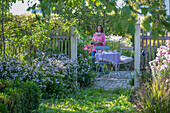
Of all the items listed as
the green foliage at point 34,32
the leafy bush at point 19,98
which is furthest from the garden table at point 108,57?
the leafy bush at point 19,98

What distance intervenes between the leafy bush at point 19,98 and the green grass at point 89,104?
0.49m

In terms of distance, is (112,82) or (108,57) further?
(108,57)

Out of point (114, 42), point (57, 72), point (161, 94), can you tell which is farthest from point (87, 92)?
point (114, 42)

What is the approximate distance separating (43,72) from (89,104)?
4.10 feet

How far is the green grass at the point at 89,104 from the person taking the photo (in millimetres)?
4203

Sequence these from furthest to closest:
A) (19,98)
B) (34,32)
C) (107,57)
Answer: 1. (107,57)
2. (34,32)
3. (19,98)

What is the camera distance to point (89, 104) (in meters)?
4.78

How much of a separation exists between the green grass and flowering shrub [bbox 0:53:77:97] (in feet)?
1.15

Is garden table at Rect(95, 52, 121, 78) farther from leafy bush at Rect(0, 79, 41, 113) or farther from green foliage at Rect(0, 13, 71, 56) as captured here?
leafy bush at Rect(0, 79, 41, 113)

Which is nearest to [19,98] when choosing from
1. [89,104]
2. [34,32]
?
[89,104]

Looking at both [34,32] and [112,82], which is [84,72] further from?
[34,32]

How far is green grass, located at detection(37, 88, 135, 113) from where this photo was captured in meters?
4.20

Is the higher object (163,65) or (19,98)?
(163,65)

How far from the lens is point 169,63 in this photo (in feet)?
15.2
